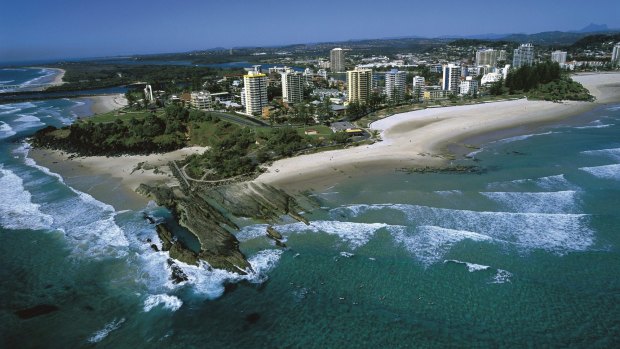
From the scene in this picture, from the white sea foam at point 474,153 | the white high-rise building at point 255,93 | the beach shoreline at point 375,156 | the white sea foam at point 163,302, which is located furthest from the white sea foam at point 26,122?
the white sea foam at point 474,153

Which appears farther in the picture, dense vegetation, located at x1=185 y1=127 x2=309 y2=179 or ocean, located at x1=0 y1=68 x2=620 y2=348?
dense vegetation, located at x1=185 y1=127 x2=309 y2=179

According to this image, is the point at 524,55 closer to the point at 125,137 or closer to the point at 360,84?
the point at 360,84

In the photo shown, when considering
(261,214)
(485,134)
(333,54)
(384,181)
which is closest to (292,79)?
(485,134)

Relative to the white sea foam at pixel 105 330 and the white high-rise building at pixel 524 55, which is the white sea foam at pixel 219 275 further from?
the white high-rise building at pixel 524 55

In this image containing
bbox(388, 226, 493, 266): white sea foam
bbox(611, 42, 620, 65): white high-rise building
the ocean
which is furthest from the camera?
bbox(611, 42, 620, 65): white high-rise building

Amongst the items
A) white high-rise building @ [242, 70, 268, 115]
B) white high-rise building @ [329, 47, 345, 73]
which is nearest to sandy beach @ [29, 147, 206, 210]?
white high-rise building @ [242, 70, 268, 115]

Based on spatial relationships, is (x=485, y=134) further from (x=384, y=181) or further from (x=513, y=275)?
(x=513, y=275)

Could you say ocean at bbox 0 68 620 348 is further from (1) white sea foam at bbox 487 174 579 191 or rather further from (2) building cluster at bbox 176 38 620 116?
(2) building cluster at bbox 176 38 620 116
